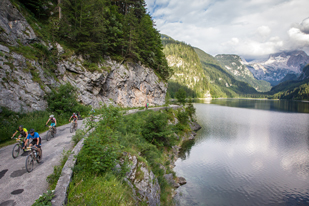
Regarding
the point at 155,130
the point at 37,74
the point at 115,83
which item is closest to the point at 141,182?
the point at 155,130

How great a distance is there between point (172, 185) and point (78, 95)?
18230 millimetres

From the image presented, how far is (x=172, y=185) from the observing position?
605 inches

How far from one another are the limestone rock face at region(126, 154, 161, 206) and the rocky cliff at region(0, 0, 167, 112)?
15.3 feet

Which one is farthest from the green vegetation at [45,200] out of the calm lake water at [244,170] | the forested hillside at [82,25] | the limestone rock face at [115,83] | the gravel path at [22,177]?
the forested hillside at [82,25]

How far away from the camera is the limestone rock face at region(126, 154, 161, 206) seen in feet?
28.9

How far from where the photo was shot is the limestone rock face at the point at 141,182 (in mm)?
8803

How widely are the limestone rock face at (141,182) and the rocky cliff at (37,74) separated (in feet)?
15.3

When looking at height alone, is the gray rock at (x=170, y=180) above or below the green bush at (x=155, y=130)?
below

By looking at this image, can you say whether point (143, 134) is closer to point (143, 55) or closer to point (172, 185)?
point (172, 185)

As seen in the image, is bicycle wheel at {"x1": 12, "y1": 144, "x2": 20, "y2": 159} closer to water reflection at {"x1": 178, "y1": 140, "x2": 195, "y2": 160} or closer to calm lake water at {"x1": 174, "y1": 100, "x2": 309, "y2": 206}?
calm lake water at {"x1": 174, "y1": 100, "x2": 309, "y2": 206}

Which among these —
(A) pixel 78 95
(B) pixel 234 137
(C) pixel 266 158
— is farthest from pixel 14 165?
(B) pixel 234 137

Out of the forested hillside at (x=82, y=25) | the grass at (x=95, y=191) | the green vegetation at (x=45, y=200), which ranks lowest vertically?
the grass at (x=95, y=191)

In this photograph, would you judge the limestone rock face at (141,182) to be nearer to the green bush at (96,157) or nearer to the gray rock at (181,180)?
the green bush at (96,157)

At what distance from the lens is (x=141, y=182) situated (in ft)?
30.3
